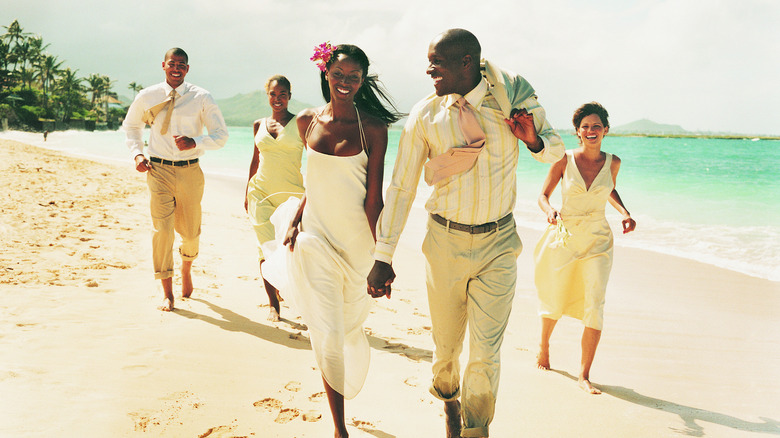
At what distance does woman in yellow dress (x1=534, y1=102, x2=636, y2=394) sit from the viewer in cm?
440

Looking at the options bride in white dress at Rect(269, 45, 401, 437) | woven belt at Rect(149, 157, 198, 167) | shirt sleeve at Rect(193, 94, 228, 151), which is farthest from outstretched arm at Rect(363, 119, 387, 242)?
woven belt at Rect(149, 157, 198, 167)

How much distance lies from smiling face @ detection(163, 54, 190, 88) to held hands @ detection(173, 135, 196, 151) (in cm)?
64

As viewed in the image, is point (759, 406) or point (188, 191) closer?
point (759, 406)

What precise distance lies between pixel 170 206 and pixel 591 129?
3.95m

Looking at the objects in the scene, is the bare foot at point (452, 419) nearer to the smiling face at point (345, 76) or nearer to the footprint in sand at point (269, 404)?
the footprint in sand at point (269, 404)

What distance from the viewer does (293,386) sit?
4.08 m

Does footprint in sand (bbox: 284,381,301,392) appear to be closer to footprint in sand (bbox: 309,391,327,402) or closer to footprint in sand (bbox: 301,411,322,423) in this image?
footprint in sand (bbox: 309,391,327,402)

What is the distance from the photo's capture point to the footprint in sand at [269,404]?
12.1 feet

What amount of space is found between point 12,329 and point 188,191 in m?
1.95

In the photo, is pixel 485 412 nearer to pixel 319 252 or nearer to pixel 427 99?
pixel 319 252

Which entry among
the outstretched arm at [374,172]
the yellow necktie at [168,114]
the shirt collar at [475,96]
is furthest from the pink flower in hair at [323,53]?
the yellow necktie at [168,114]

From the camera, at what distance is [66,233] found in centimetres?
820

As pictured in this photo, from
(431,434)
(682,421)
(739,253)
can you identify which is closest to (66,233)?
(431,434)

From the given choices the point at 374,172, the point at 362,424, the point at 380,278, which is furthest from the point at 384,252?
the point at 362,424
